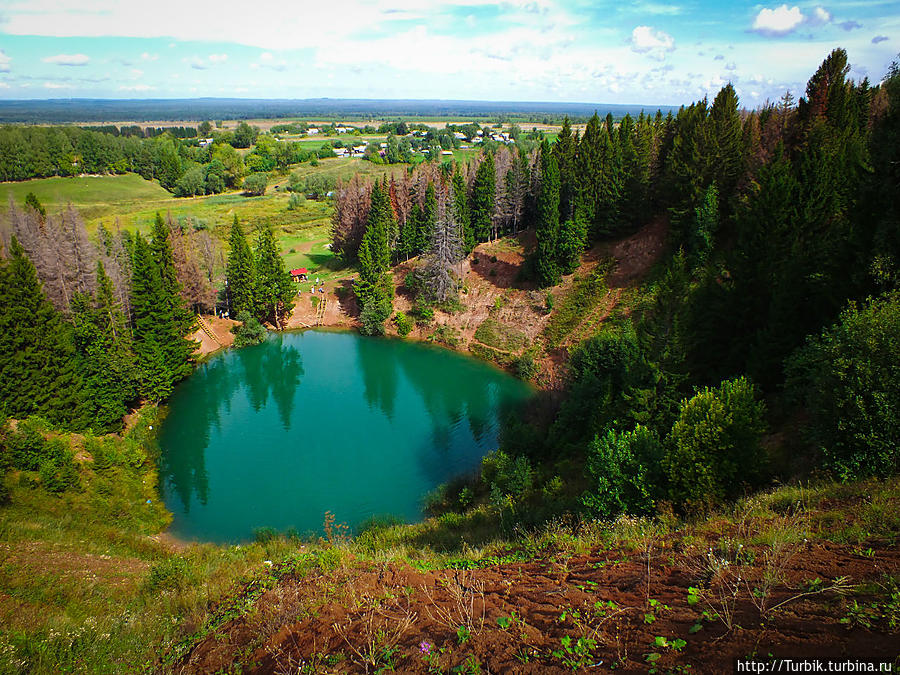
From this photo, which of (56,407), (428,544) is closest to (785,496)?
(428,544)

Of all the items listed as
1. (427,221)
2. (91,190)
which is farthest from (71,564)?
(91,190)

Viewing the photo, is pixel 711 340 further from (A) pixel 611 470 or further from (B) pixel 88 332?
(B) pixel 88 332

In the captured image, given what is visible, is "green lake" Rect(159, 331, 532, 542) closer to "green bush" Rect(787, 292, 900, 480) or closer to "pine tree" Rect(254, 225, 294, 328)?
"pine tree" Rect(254, 225, 294, 328)

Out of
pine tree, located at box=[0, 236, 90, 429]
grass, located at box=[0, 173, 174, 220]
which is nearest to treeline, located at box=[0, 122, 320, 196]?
grass, located at box=[0, 173, 174, 220]

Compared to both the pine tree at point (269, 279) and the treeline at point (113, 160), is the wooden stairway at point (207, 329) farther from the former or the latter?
the treeline at point (113, 160)

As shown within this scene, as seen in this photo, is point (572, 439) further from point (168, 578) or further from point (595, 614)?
point (168, 578)

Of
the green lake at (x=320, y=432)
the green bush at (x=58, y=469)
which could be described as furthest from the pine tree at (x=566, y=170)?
the green bush at (x=58, y=469)
